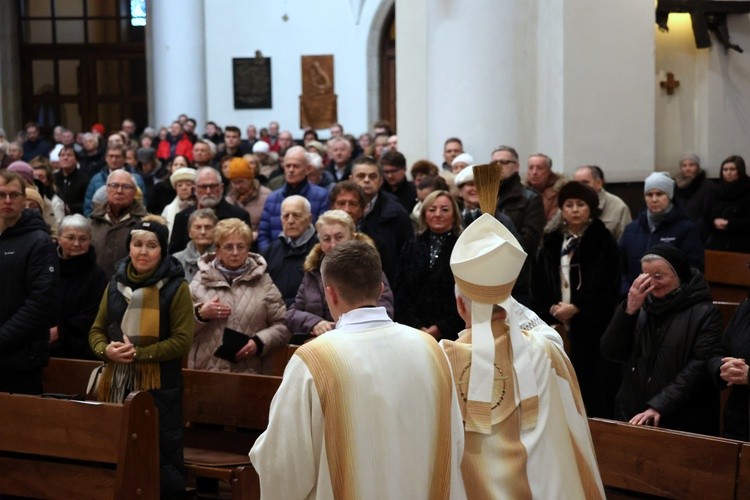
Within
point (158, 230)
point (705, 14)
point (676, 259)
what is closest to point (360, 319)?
point (676, 259)

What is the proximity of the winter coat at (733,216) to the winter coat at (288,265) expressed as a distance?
13.8 feet

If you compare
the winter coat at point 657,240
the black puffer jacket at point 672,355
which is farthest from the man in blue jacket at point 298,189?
the black puffer jacket at point 672,355

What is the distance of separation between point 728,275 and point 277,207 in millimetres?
3176

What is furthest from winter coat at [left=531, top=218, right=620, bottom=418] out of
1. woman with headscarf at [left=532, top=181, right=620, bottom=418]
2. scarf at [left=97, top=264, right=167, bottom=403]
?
scarf at [left=97, top=264, right=167, bottom=403]

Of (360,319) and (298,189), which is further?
(298,189)

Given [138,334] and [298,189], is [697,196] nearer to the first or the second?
[298,189]

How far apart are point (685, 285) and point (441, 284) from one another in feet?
4.42

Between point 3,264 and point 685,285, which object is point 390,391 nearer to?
point 685,285

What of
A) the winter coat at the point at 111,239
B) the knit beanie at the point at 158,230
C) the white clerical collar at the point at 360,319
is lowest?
the winter coat at the point at 111,239

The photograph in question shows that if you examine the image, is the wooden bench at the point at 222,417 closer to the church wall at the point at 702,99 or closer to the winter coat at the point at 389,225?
the winter coat at the point at 389,225

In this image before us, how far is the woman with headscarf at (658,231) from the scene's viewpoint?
7289 mm

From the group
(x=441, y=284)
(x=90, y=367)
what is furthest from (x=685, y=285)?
(x=90, y=367)

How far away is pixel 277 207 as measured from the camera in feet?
26.3

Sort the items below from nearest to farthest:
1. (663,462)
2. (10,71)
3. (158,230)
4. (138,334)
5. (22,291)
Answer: (663,462) < (138,334) < (158,230) < (22,291) < (10,71)
